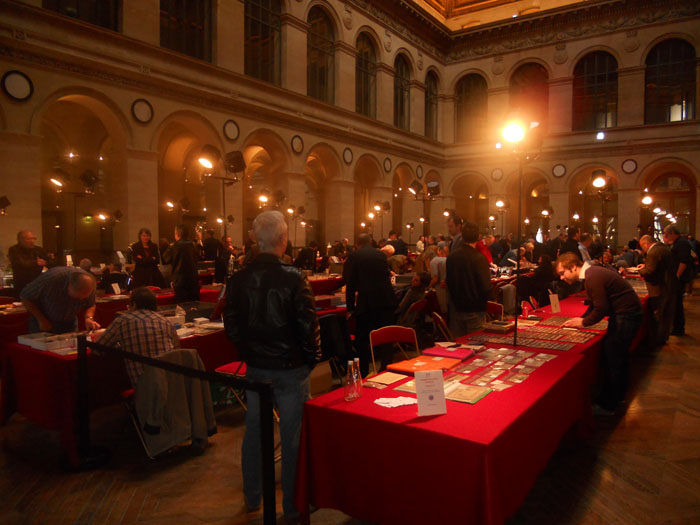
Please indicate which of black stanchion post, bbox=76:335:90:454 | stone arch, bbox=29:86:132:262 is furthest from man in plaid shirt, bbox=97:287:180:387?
stone arch, bbox=29:86:132:262

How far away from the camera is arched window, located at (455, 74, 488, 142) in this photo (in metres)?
25.3

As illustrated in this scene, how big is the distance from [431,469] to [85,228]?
1775 centimetres

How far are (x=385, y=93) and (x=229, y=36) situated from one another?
27.2ft

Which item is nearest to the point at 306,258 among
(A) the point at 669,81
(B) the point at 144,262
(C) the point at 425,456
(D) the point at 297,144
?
(B) the point at 144,262

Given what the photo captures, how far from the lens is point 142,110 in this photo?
1255 cm

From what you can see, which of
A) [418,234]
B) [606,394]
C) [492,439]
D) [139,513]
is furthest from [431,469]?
[418,234]

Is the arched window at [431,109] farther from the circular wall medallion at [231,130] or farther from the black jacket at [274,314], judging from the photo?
the black jacket at [274,314]

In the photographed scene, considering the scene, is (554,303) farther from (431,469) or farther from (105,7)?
(105,7)

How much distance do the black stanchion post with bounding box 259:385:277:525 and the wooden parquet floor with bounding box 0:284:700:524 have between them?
608 millimetres

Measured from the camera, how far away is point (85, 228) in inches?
672

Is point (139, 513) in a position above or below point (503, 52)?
below

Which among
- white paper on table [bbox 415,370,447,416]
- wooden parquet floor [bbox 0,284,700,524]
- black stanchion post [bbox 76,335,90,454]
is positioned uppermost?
white paper on table [bbox 415,370,447,416]

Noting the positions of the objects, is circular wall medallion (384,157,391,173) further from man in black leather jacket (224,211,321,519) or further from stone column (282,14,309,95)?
man in black leather jacket (224,211,321,519)

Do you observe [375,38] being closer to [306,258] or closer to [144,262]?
[306,258]
